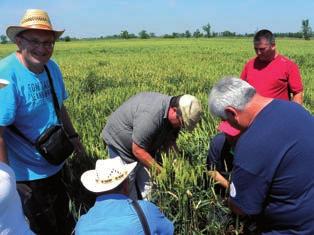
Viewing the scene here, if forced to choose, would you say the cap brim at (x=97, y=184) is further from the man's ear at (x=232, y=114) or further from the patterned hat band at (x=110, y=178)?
the man's ear at (x=232, y=114)

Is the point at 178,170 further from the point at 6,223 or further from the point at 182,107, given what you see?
the point at 6,223

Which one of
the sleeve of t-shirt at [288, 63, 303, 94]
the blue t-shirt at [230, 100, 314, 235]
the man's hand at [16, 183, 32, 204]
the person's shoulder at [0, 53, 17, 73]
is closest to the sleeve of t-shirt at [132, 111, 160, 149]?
the man's hand at [16, 183, 32, 204]

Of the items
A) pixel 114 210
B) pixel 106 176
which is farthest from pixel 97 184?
pixel 114 210

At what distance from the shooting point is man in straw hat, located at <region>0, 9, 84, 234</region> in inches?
107

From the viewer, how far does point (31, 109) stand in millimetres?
2822

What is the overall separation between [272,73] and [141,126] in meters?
2.31

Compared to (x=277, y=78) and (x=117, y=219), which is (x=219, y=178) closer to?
(x=117, y=219)

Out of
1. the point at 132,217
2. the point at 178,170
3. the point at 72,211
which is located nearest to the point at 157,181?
the point at 178,170

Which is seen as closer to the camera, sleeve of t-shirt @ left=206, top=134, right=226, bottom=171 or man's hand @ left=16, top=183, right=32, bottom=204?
man's hand @ left=16, top=183, right=32, bottom=204

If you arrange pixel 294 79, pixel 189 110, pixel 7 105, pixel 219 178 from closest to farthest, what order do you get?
pixel 7 105 < pixel 189 110 < pixel 219 178 < pixel 294 79

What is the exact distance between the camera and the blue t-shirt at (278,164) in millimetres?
2037

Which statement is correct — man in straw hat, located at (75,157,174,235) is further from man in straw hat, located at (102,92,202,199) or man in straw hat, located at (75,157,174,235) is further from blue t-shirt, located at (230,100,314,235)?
man in straw hat, located at (102,92,202,199)

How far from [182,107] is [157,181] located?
595 mm

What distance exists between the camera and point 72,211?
141 inches
